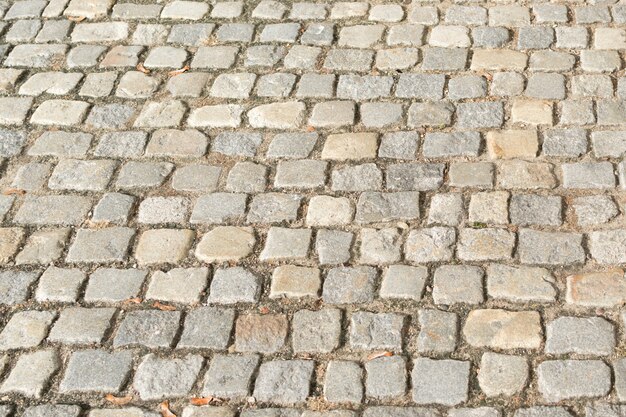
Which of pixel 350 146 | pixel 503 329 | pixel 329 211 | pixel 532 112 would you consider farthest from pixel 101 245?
pixel 532 112

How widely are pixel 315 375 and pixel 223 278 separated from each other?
656mm

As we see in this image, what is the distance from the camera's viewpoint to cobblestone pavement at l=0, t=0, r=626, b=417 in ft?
11.3

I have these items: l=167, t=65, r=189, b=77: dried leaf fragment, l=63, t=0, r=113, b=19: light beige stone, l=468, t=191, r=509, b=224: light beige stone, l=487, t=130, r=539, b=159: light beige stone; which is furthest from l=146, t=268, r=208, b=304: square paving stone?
l=63, t=0, r=113, b=19: light beige stone

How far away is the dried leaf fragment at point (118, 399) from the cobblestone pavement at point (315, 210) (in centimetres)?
2

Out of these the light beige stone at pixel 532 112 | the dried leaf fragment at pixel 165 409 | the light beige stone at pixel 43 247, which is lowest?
the light beige stone at pixel 532 112

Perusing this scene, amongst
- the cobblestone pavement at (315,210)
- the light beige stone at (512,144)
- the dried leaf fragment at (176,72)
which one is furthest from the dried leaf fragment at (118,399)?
the dried leaf fragment at (176,72)

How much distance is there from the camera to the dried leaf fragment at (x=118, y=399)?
11.2ft

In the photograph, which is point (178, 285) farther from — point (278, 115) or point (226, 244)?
point (278, 115)

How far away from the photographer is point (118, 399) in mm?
3418

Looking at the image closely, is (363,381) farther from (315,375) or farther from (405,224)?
(405,224)

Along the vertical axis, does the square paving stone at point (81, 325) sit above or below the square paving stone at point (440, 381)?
above

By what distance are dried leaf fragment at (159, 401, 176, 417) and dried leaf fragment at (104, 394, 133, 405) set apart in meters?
0.13

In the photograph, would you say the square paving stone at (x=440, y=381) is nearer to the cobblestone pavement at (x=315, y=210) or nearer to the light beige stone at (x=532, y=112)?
the cobblestone pavement at (x=315, y=210)

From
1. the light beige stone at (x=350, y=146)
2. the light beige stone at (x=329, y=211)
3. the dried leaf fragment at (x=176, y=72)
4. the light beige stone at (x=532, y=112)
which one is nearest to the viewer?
the light beige stone at (x=329, y=211)
